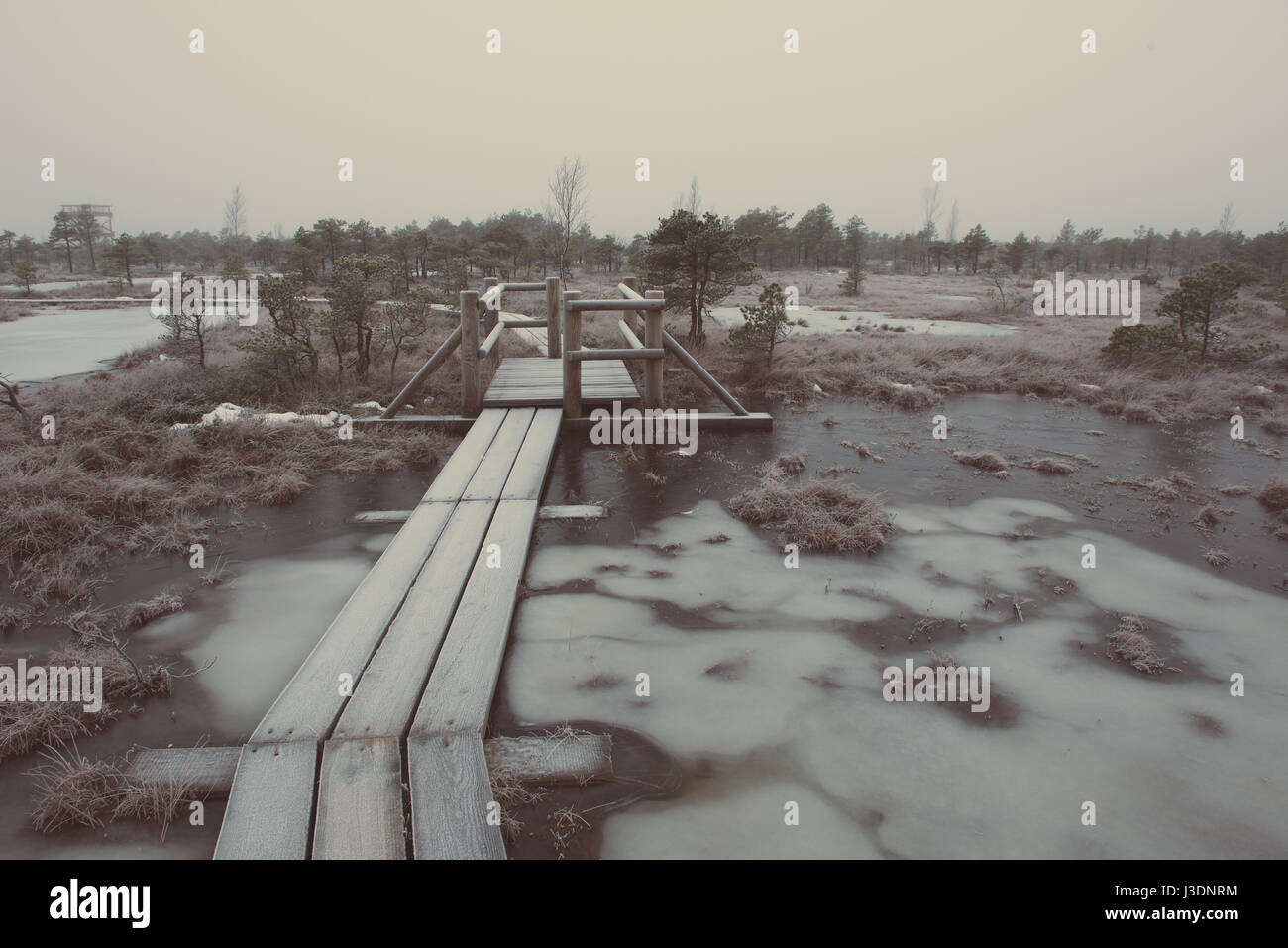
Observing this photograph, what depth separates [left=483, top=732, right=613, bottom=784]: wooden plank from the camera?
3.17 meters

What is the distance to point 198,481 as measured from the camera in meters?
6.66

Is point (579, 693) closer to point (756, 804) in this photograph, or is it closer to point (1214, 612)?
point (756, 804)

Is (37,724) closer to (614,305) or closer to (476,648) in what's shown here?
(476,648)

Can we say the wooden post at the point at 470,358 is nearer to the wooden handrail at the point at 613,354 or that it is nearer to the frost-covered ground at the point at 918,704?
the wooden handrail at the point at 613,354

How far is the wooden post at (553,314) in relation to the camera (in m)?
10.8

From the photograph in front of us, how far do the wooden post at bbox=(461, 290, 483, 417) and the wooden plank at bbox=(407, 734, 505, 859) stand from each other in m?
5.98

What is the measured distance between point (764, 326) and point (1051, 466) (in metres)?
5.10

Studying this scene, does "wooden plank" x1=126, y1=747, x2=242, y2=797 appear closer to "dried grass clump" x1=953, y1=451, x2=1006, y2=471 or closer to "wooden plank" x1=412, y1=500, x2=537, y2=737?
"wooden plank" x1=412, y1=500, x2=537, y2=737

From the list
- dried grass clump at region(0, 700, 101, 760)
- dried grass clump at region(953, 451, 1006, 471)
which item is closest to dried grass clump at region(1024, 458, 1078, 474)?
dried grass clump at region(953, 451, 1006, 471)

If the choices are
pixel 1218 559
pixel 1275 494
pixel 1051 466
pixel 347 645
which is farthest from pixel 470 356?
pixel 1275 494

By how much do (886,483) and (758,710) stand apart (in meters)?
4.12

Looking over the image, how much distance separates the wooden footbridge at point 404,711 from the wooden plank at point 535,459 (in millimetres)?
29

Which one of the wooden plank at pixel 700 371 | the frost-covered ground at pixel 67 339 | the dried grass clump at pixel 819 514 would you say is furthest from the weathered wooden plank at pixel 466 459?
the frost-covered ground at pixel 67 339
